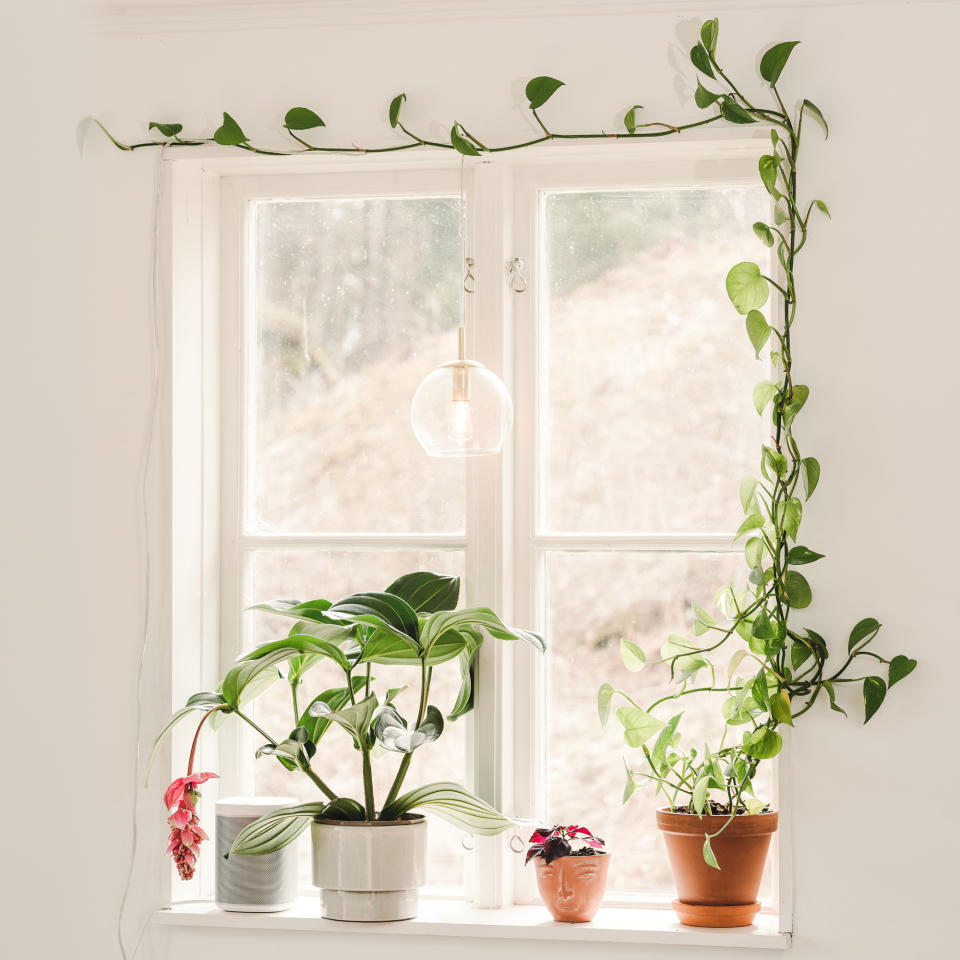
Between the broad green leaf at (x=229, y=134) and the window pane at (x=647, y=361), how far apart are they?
588 mm

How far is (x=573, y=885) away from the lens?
76.2 inches

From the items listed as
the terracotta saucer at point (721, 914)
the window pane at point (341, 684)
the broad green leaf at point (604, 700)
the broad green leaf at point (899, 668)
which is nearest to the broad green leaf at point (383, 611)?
the window pane at point (341, 684)

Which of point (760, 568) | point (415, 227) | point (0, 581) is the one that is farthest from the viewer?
point (415, 227)

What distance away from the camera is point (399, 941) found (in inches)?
77.4

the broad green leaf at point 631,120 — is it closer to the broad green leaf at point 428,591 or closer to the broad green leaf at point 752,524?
the broad green leaf at point 752,524

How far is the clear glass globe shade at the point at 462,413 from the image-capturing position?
190cm

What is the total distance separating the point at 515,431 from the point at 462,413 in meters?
0.28

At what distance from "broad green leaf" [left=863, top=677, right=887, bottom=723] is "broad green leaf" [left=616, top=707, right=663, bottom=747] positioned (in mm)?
349

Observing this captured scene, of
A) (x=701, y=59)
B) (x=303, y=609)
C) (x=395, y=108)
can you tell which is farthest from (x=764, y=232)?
(x=303, y=609)

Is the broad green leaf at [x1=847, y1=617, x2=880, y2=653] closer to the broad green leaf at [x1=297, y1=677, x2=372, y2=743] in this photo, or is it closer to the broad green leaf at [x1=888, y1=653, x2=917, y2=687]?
the broad green leaf at [x1=888, y1=653, x2=917, y2=687]

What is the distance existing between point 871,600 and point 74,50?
1781mm

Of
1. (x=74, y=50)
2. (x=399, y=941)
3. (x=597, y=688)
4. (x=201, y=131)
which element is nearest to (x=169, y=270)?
(x=201, y=131)

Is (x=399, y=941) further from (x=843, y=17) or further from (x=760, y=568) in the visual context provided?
(x=843, y=17)

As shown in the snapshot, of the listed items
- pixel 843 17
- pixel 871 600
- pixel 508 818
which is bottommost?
pixel 508 818
